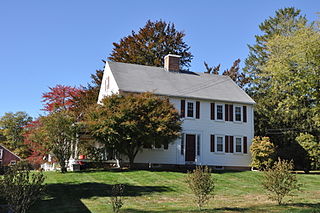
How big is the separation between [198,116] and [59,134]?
10130 mm

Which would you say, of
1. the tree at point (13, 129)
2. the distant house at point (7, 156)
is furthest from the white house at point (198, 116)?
the tree at point (13, 129)

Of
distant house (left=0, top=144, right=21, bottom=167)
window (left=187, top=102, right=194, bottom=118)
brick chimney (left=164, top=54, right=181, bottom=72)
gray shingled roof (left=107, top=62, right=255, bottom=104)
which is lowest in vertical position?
distant house (left=0, top=144, right=21, bottom=167)

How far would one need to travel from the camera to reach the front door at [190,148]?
986 inches

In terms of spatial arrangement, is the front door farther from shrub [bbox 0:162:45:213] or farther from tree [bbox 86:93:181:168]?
shrub [bbox 0:162:45:213]

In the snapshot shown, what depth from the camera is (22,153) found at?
53.5 metres

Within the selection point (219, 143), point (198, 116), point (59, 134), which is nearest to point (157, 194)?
point (59, 134)

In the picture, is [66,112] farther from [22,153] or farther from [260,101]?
[22,153]

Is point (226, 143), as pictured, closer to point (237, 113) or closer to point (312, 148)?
point (237, 113)

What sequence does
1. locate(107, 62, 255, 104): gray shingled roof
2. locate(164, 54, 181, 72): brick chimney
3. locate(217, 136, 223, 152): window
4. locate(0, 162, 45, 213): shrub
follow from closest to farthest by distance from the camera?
Answer: locate(0, 162, 45, 213): shrub < locate(107, 62, 255, 104): gray shingled roof < locate(217, 136, 223, 152): window < locate(164, 54, 181, 72): brick chimney

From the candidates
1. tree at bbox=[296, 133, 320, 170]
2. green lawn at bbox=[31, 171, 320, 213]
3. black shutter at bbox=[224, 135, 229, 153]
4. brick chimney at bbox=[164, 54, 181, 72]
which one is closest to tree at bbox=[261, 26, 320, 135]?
tree at bbox=[296, 133, 320, 170]

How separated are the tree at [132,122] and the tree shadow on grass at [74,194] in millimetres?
4631

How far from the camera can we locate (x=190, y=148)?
2514cm

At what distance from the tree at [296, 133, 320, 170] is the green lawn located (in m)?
4.88

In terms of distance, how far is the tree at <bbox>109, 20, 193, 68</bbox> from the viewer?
3491 cm
